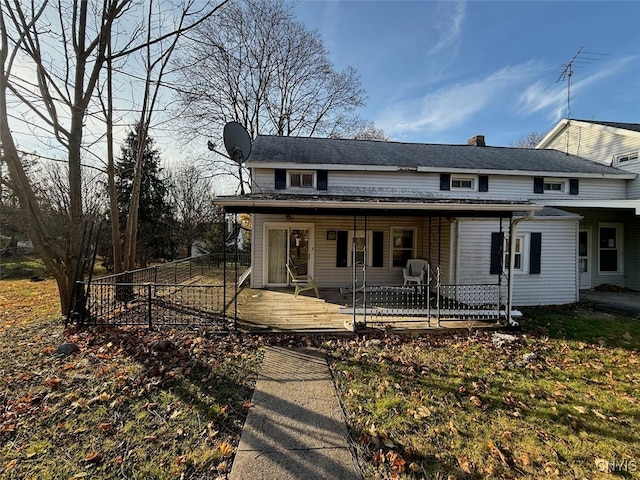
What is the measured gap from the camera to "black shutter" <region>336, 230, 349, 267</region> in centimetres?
1120

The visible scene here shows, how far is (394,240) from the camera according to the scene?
11492mm

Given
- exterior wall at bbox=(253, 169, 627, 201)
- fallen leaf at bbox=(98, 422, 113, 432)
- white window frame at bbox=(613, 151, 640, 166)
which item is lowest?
fallen leaf at bbox=(98, 422, 113, 432)

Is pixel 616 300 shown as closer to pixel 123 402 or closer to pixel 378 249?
pixel 378 249

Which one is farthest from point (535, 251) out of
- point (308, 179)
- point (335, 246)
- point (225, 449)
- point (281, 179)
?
point (225, 449)

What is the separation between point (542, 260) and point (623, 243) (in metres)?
5.66

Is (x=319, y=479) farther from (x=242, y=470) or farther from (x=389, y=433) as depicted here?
(x=389, y=433)

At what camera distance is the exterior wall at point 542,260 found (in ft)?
30.7

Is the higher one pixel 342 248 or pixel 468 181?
pixel 468 181

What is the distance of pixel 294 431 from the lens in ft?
10.2

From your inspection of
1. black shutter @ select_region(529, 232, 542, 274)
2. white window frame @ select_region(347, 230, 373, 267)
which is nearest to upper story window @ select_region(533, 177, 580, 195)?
black shutter @ select_region(529, 232, 542, 274)

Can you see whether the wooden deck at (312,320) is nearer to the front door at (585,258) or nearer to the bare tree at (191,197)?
the front door at (585,258)

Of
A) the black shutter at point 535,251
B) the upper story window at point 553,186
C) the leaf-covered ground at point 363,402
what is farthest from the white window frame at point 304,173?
the upper story window at point 553,186

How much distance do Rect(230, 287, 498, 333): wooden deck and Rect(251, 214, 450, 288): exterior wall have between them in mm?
2199

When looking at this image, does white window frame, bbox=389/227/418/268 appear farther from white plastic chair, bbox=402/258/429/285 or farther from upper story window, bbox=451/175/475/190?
upper story window, bbox=451/175/475/190
